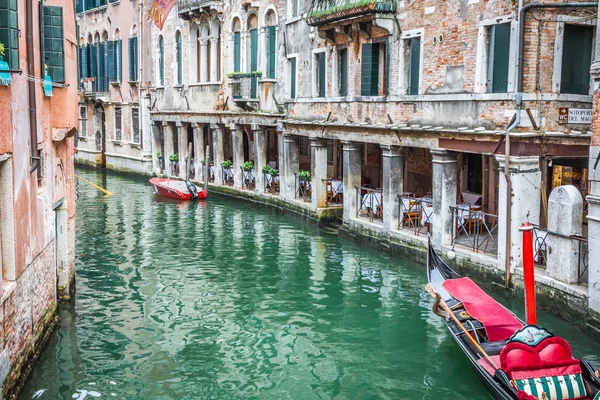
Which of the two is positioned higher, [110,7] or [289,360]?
[110,7]

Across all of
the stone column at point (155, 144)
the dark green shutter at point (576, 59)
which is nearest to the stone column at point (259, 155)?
the stone column at point (155, 144)

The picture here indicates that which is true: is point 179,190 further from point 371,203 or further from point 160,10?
point 371,203

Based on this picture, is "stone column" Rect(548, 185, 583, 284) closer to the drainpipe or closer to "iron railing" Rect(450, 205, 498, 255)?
"iron railing" Rect(450, 205, 498, 255)

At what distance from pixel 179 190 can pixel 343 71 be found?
26.0ft

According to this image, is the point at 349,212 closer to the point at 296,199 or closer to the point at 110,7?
the point at 296,199

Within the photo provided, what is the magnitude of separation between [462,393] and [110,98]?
27963 millimetres

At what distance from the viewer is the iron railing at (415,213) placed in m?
15.6

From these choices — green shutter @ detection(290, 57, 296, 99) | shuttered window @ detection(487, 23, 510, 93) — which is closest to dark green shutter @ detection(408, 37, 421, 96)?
shuttered window @ detection(487, 23, 510, 93)

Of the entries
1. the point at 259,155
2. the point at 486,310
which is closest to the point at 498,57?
the point at 486,310

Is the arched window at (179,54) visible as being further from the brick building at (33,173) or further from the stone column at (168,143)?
the brick building at (33,173)

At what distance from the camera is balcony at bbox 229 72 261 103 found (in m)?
22.9

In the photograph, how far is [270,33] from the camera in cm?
2219

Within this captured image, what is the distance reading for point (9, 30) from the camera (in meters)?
7.39

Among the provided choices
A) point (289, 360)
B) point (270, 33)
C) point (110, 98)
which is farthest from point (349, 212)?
point (110, 98)
